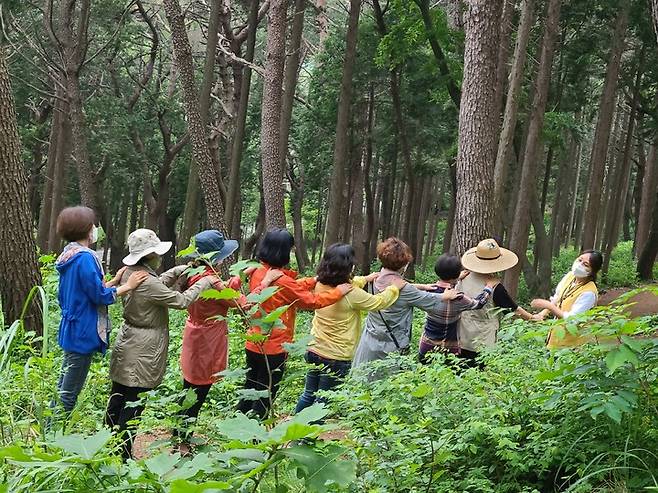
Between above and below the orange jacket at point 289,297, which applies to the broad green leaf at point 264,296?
above

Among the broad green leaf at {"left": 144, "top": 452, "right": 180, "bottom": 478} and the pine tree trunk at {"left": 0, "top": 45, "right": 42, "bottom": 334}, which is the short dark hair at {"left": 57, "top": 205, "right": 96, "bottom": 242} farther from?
the broad green leaf at {"left": 144, "top": 452, "right": 180, "bottom": 478}

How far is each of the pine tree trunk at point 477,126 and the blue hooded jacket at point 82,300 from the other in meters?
5.69

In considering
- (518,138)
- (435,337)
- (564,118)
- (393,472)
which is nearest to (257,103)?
(518,138)

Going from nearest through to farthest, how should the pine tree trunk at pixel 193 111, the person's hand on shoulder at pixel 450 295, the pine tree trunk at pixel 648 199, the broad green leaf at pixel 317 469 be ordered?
the broad green leaf at pixel 317 469 < the person's hand on shoulder at pixel 450 295 < the pine tree trunk at pixel 193 111 < the pine tree trunk at pixel 648 199

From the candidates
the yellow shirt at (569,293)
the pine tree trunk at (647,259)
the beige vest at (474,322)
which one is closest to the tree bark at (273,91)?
the beige vest at (474,322)

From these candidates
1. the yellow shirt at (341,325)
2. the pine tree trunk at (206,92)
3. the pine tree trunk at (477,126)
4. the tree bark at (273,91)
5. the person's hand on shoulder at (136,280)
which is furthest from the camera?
the pine tree trunk at (206,92)

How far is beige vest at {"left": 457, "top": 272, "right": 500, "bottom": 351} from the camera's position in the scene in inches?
248

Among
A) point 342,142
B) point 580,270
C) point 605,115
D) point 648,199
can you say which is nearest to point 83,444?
point 580,270

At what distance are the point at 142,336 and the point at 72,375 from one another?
658 mm

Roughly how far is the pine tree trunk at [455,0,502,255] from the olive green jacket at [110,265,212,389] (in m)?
5.44

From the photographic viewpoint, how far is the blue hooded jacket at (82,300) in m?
4.84

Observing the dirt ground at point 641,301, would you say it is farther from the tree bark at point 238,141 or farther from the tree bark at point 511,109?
the tree bark at point 238,141

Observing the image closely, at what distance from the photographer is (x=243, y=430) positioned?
216cm

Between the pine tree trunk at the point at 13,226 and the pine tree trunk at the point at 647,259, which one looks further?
the pine tree trunk at the point at 647,259
